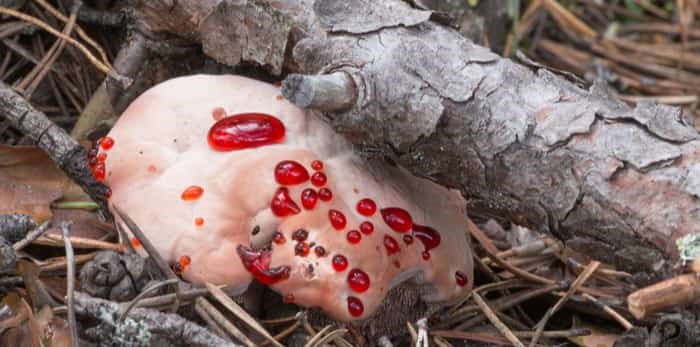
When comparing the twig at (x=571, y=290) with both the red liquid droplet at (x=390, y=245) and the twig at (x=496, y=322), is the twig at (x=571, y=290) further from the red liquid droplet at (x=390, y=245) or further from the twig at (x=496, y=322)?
the red liquid droplet at (x=390, y=245)

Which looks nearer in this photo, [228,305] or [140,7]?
[228,305]

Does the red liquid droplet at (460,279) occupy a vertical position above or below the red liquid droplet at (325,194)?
below

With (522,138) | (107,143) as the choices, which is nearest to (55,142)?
(107,143)

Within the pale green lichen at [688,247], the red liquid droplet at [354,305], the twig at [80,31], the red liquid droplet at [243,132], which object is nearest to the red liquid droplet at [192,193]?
the red liquid droplet at [243,132]

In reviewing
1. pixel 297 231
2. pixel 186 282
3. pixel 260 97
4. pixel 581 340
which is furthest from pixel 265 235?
pixel 581 340

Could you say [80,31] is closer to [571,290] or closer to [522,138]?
[522,138]

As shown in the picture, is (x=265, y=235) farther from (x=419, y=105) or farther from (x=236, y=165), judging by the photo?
(x=419, y=105)
